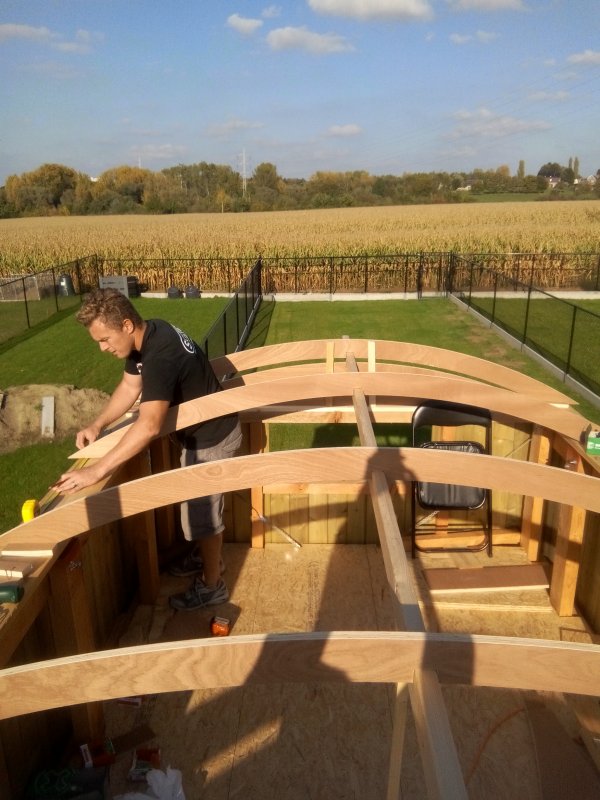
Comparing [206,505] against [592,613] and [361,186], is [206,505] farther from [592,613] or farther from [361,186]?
[361,186]

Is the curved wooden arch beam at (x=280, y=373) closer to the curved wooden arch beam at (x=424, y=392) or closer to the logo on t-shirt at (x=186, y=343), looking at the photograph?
the curved wooden arch beam at (x=424, y=392)

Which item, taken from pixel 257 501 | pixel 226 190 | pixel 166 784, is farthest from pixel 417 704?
pixel 226 190

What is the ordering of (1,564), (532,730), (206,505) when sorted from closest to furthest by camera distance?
1. (1,564)
2. (532,730)
3. (206,505)

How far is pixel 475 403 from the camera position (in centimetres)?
471

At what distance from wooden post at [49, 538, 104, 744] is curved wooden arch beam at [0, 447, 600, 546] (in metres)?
0.29

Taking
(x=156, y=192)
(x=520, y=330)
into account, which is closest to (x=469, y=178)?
(x=156, y=192)

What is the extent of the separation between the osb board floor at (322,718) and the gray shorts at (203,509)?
80cm

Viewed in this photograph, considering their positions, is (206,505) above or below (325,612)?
above

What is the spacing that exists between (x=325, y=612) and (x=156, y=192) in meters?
98.3

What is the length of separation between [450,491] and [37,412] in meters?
7.20

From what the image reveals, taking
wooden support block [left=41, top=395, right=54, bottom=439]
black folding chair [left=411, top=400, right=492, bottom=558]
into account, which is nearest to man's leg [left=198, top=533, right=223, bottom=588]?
black folding chair [left=411, top=400, right=492, bottom=558]

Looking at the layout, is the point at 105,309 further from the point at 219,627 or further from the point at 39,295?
the point at 39,295

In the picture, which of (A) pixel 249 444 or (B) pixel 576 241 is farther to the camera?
(B) pixel 576 241

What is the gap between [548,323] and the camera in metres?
14.8
